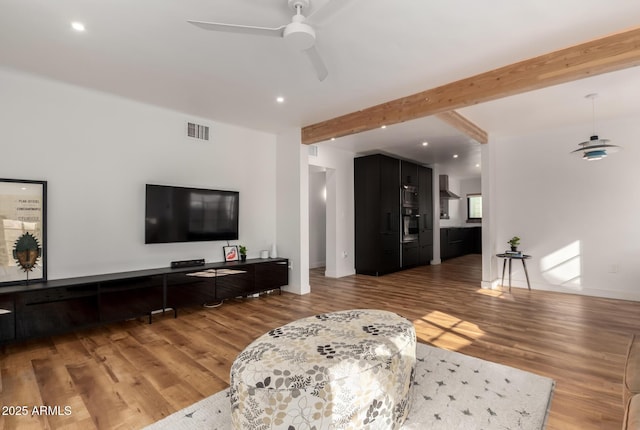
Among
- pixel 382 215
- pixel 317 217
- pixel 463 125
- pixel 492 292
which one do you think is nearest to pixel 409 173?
pixel 382 215

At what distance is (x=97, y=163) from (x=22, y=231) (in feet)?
3.30

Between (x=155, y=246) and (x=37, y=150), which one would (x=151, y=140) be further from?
(x=155, y=246)

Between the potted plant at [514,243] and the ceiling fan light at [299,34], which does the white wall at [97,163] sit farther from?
the potted plant at [514,243]

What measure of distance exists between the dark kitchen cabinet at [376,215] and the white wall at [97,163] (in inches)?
126

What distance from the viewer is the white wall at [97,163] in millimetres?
3158

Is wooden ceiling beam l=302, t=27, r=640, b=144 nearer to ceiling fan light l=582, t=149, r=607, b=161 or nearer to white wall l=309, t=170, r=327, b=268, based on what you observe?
ceiling fan light l=582, t=149, r=607, b=161

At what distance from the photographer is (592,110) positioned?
4.25 metres

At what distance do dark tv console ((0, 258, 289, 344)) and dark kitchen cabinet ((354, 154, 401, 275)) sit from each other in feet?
9.16

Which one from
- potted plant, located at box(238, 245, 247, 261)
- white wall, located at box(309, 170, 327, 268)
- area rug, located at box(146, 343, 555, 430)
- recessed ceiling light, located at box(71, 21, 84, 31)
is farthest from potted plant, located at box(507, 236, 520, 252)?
recessed ceiling light, located at box(71, 21, 84, 31)

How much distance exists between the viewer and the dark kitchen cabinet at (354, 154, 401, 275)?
6625 mm

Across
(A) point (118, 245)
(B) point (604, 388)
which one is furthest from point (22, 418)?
(B) point (604, 388)

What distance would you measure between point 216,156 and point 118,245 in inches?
71.8

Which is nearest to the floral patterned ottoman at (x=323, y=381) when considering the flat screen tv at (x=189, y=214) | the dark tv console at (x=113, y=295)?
the dark tv console at (x=113, y=295)

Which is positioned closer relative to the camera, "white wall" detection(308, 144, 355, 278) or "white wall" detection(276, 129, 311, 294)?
"white wall" detection(276, 129, 311, 294)
